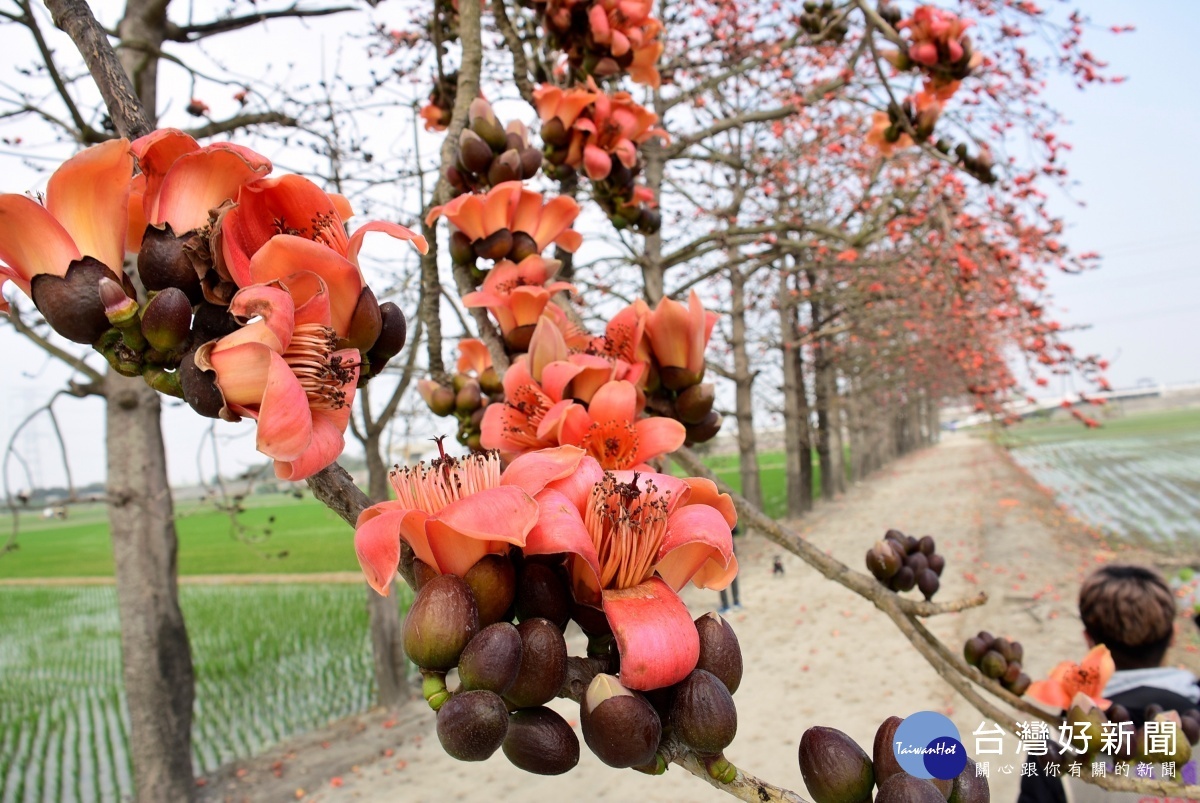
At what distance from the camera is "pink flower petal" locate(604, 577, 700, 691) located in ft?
1.46

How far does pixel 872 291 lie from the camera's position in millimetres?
8648

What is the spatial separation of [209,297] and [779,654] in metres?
7.36

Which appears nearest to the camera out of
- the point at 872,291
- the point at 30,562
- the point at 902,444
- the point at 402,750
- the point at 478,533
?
the point at 478,533

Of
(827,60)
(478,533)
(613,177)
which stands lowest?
(478,533)

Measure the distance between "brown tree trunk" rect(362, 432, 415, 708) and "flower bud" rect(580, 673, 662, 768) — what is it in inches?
244

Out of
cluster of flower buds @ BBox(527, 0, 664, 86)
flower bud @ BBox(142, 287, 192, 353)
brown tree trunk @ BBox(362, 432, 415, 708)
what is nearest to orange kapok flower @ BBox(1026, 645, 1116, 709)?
cluster of flower buds @ BBox(527, 0, 664, 86)

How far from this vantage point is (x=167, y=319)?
18.1 inches

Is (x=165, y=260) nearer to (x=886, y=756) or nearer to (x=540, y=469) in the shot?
(x=540, y=469)

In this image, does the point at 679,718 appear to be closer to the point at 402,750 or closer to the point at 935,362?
the point at 402,750

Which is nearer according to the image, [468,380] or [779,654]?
[468,380]

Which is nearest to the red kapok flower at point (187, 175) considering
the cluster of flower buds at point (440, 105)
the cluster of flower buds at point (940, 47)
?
the cluster of flower buds at point (440, 105)

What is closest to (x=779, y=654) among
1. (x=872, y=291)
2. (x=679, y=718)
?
(x=872, y=291)

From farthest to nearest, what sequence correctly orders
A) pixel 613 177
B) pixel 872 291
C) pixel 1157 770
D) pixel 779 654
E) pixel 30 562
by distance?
pixel 30 562 < pixel 872 291 < pixel 779 654 < pixel 613 177 < pixel 1157 770

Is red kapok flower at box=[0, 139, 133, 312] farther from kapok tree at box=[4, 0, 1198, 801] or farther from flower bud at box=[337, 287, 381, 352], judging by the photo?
flower bud at box=[337, 287, 381, 352]
